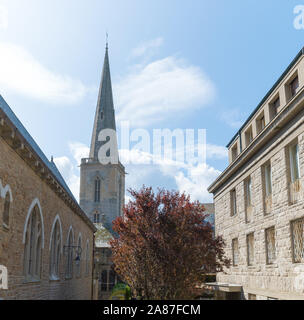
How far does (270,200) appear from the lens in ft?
56.7

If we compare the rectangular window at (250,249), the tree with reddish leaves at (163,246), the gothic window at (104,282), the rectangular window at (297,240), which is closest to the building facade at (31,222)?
the tree with reddish leaves at (163,246)

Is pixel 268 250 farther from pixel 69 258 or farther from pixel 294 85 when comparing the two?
pixel 69 258

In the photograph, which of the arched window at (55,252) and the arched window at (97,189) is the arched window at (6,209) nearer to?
the arched window at (55,252)

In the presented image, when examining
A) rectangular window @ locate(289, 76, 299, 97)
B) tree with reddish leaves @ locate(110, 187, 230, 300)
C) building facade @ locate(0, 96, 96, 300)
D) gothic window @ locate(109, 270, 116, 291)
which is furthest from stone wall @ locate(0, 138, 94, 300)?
gothic window @ locate(109, 270, 116, 291)

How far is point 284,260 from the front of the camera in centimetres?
1548

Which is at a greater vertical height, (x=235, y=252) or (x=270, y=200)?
(x=270, y=200)

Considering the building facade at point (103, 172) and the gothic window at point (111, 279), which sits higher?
the building facade at point (103, 172)

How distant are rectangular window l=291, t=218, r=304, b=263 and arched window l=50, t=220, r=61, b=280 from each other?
9288mm

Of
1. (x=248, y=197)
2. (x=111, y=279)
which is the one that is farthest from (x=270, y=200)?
(x=111, y=279)

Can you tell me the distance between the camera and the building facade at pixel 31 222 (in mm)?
11094

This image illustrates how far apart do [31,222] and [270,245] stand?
9162mm

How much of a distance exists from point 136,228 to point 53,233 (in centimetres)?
345
